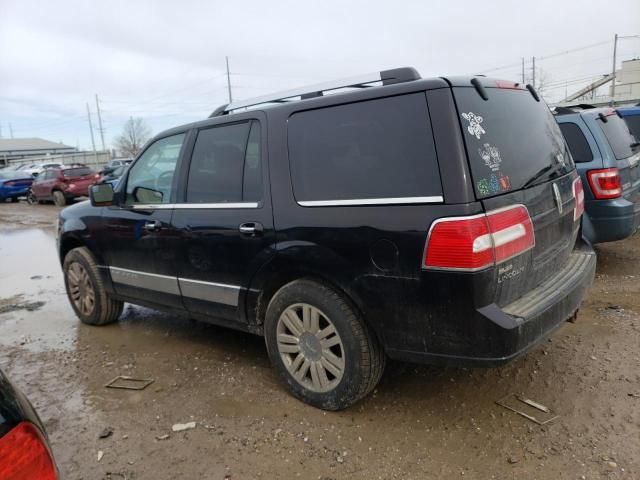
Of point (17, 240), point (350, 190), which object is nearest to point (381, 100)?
point (350, 190)

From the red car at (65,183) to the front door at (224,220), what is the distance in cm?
1646

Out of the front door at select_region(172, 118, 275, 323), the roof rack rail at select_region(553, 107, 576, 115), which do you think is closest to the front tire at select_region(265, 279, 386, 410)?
the front door at select_region(172, 118, 275, 323)

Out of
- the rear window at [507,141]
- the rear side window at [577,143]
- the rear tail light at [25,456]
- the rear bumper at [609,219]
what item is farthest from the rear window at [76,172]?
the rear tail light at [25,456]

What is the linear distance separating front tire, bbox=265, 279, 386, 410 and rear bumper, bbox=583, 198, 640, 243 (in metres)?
3.62

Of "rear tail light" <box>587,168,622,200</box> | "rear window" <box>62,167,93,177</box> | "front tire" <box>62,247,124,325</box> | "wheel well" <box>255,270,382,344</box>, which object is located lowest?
"front tire" <box>62,247,124,325</box>

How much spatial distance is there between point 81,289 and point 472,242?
4.15m

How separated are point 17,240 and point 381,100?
36.6 feet

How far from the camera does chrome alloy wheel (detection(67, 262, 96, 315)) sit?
498cm

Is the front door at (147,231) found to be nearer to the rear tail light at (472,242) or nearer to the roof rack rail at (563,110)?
the rear tail light at (472,242)

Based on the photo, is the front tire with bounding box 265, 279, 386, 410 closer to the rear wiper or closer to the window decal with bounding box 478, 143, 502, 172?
the window decal with bounding box 478, 143, 502, 172

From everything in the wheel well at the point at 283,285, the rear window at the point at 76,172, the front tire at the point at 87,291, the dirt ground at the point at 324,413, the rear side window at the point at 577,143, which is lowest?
the dirt ground at the point at 324,413

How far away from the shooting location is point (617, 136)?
575 cm

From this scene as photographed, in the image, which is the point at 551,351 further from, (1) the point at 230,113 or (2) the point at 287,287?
(1) the point at 230,113

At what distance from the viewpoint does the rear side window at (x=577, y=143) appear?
18.0 ft
